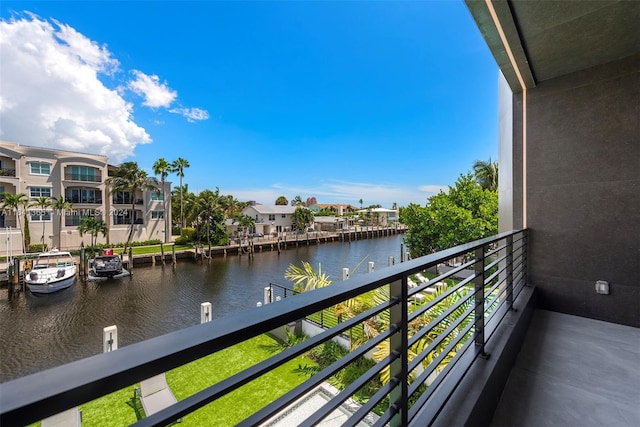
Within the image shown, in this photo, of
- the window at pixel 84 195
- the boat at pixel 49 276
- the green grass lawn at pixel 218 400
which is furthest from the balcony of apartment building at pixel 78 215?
the green grass lawn at pixel 218 400

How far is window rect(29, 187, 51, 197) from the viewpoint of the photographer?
65.0 ft

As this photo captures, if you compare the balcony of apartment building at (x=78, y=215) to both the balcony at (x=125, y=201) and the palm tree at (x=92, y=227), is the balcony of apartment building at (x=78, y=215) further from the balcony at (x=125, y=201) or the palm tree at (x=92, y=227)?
the balcony at (x=125, y=201)

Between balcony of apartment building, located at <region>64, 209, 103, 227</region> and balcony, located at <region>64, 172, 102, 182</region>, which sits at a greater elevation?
balcony, located at <region>64, 172, 102, 182</region>

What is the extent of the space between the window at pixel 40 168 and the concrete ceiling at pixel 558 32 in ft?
89.5

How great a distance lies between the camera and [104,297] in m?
→ 13.3

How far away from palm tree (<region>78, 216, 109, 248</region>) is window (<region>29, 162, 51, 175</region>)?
13.2 ft

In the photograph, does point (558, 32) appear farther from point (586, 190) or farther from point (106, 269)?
point (106, 269)

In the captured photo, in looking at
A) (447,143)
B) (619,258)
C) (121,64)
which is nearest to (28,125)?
(121,64)

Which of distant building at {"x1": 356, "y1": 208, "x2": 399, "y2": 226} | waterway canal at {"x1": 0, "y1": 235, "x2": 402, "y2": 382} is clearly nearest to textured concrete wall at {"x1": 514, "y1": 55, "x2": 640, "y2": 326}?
waterway canal at {"x1": 0, "y1": 235, "x2": 402, "y2": 382}

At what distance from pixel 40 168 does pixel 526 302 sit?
91.6 ft

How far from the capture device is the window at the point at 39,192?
19.8 metres

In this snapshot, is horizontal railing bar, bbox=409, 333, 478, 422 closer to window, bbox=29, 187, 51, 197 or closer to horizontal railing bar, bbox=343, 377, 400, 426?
horizontal railing bar, bbox=343, 377, 400, 426

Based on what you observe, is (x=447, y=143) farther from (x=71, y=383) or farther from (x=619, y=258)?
(x=71, y=383)

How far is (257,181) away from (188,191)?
2187 centimetres
